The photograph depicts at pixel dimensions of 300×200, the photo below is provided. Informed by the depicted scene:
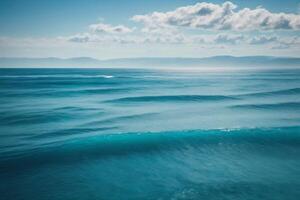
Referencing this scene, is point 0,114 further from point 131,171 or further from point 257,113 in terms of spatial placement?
point 257,113

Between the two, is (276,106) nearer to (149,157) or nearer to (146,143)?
(146,143)

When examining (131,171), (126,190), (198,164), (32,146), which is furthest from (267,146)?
(32,146)

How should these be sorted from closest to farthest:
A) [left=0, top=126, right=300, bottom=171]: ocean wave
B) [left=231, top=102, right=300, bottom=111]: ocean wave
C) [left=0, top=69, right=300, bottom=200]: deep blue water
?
[left=0, top=69, right=300, bottom=200]: deep blue water, [left=0, top=126, right=300, bottom=171]: ocean wave, [left=231, top=102, right=300, bottom=111]: ocean wave

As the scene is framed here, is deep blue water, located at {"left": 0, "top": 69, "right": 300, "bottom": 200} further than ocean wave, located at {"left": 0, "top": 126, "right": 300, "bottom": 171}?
No

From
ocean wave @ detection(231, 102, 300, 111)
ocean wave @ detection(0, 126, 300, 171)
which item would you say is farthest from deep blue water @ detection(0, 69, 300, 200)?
ocean wave @ detection(231, 102, 300, 111)

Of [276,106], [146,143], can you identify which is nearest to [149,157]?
[146,143]

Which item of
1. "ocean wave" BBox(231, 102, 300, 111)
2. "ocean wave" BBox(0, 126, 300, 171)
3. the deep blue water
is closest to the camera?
the deep blue water

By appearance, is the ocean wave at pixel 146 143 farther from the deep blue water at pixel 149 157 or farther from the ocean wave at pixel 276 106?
the ocean wave at pixel 276 106

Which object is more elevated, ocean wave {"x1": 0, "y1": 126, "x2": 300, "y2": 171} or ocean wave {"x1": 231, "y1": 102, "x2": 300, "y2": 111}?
ocean wave {"x1": 231, "y1": 102, "x2": 300, "y2": 111}

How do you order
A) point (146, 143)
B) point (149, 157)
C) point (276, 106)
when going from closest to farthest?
point (149, 157) < point (146, 143) < point (276, 106)

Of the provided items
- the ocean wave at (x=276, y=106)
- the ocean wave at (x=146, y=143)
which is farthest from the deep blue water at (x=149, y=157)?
the ocean wave at (x=276, y=106)

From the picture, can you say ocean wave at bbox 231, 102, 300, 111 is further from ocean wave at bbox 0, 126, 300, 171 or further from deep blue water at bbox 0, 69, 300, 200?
ocean wave at bbox 0, 126, 300, 171
